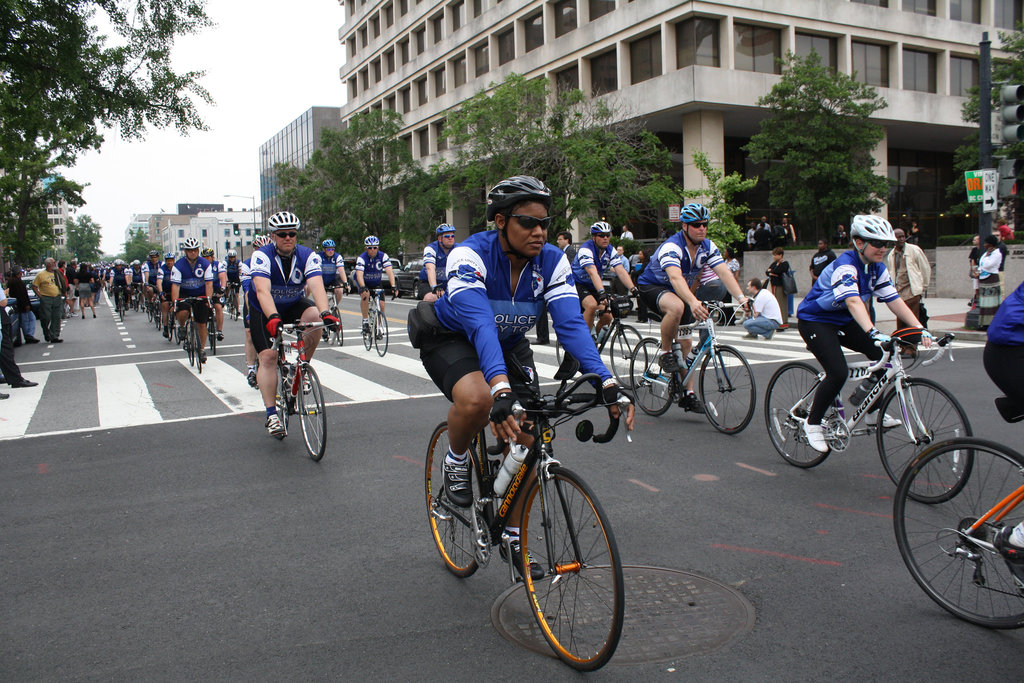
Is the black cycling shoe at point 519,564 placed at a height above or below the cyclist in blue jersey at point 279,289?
below

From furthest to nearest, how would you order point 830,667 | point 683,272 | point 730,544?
point 683,272, point 730,544, point 830,667

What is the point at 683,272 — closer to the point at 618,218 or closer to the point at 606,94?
the point at 618,218

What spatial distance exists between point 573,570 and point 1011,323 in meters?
2.13

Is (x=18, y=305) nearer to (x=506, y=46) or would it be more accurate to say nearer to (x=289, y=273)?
(x=289, y=273)

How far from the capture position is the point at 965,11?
135ft

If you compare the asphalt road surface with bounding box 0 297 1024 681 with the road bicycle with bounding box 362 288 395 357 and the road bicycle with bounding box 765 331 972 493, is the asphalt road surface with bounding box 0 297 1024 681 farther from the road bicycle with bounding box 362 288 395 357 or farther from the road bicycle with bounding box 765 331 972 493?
the road bicycle with bounding box 362 288 395 357

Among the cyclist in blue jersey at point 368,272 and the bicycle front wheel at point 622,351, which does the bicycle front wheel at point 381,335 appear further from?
the bicycle front wheel at point 622,351

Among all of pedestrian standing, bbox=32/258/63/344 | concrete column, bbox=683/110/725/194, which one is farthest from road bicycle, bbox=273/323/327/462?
concrete column, bbox=683/110/725/194

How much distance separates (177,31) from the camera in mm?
18578

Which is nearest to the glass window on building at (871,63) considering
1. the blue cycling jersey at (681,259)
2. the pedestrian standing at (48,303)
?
the pedestrian standing at (48,303)

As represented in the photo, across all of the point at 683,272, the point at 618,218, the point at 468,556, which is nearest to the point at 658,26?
the point at 618,218

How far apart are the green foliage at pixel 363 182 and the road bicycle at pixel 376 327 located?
3740 centimetres

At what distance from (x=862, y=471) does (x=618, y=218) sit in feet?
88.5

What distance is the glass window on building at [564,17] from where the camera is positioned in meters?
41.9
